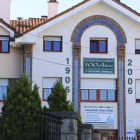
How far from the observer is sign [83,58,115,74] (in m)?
Answer: 26.2

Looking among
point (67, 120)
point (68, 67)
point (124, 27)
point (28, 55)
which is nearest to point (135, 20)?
point (124, 27)

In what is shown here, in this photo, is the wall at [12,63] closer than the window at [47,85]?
No

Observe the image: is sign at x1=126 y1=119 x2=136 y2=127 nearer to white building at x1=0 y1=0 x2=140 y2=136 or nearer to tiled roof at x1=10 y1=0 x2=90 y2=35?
white building at x1=0 y1=0 x2=140 y2=136

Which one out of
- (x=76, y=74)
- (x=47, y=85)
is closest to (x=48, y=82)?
(x=47, y=85)

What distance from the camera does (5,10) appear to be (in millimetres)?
29406

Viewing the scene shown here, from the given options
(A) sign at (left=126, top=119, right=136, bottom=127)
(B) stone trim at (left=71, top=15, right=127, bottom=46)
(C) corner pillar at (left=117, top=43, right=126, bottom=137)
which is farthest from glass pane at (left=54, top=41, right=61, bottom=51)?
(A) sign at (left=126, top=119, right=136, bottom=127)

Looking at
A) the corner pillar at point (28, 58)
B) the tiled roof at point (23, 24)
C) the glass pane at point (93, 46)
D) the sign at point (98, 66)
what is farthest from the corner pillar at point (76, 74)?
the tiled roof at point (23, 24)

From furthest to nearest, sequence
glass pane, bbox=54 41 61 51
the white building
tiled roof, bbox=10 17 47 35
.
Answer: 1. tiled roof, bbox=10 17 47 35
2. glass pane, bbox=54 41 61 51
3. the white building

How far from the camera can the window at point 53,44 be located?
2648 cm

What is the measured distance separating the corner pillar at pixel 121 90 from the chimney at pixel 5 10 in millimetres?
8446

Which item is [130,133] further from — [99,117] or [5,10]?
[5,10]

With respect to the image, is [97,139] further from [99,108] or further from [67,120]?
[99,108]

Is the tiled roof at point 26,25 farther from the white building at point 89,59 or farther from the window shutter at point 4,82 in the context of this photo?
the window shutter at point 4,82

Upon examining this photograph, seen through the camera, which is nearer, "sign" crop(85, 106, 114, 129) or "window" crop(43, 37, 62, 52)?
"sign" crop(85, 106, 114, 129)
